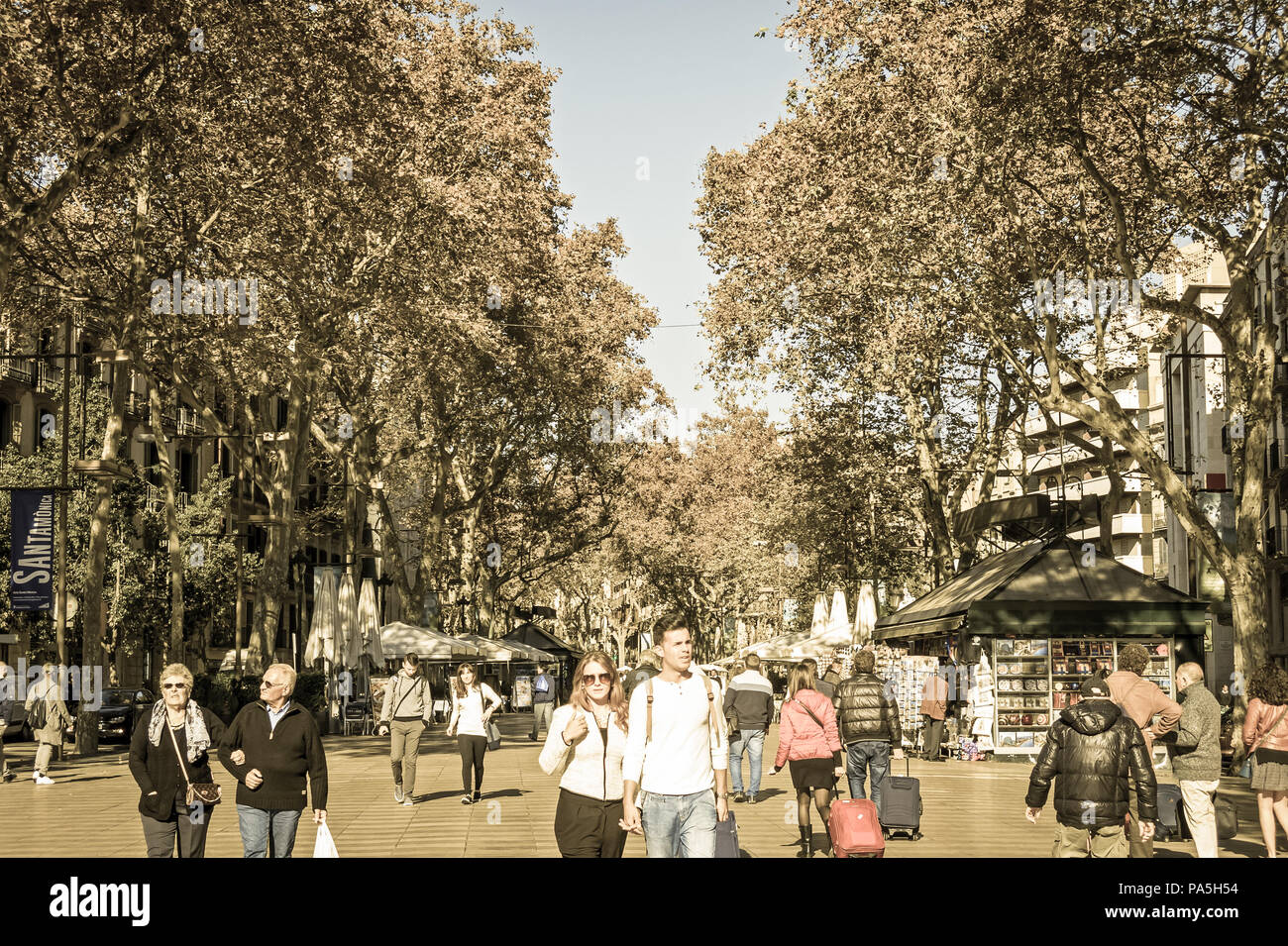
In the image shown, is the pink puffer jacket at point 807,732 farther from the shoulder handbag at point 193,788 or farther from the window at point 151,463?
the window at point 151,463

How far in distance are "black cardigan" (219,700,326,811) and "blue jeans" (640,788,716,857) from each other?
2039 millimetres

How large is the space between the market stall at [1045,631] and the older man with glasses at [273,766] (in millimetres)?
17220

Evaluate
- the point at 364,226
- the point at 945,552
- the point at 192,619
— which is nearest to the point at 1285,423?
the point at 945,552

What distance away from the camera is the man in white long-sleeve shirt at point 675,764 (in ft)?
25.2

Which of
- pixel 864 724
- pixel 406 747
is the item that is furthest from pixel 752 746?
pixel 864 724

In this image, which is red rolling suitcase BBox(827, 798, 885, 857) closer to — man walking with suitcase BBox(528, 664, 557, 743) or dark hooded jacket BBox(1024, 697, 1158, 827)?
dark hooded jacket BBox(1024, 697, 1158, 827)

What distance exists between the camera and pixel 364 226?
27125 millimetres

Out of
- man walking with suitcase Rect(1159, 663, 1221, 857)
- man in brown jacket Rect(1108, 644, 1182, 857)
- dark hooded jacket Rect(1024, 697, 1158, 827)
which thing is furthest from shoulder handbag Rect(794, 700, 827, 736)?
dark hooded jacket Rect(1024, 697, 1158, 827)

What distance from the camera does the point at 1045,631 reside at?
2509 centimetres

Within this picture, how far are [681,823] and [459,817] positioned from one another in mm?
9025

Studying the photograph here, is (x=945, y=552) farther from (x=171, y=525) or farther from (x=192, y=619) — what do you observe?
(x=192, y=619)

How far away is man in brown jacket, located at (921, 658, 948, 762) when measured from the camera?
87.1ft

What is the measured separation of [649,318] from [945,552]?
13738 mm

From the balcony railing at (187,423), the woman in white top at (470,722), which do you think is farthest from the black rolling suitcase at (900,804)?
the balcony railing at (187,423)
